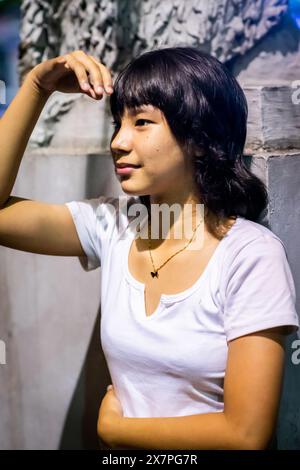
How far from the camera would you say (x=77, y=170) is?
8.23 ft

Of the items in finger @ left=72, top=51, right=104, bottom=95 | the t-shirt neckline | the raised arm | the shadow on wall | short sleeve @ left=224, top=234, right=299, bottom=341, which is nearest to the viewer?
short sleeve @ left=224, top=234, right=299, bottom=341

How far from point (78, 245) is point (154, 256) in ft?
1.08

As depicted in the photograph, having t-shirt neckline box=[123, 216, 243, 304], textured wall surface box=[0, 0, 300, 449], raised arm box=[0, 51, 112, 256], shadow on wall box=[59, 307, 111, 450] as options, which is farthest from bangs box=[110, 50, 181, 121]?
shadow on wall box=[59, 307, 111, 450]

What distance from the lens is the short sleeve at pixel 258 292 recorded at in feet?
4.95

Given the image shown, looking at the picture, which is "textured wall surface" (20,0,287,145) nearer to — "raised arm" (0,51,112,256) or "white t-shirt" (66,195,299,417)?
"raised arm" (0,51,112,256)

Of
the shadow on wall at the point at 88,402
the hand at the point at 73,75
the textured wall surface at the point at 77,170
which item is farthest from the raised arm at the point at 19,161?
the shadow on wall at the point at 88,402

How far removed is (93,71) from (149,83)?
228 mm

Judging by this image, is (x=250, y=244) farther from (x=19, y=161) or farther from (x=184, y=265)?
(x=19, y=161)

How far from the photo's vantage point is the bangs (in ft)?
5.49

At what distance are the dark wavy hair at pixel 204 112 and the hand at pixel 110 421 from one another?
2.10 ft

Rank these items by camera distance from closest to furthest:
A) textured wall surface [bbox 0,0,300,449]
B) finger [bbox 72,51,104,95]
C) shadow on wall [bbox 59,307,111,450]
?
1. finger [bbox 72,51,104,95]
2. textured wall surface [bbox 0,0,300,449]
3. shadow on wall [bbox 59,307,111,450]

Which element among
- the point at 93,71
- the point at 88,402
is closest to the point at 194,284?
the point at 93,71

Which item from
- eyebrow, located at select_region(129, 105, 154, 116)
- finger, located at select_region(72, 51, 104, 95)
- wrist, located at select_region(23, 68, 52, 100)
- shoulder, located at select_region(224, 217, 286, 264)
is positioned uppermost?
finger, located at select_region(72, 51, 104, 95)

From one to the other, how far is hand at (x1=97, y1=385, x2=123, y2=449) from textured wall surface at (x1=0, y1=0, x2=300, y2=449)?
2.03ft
